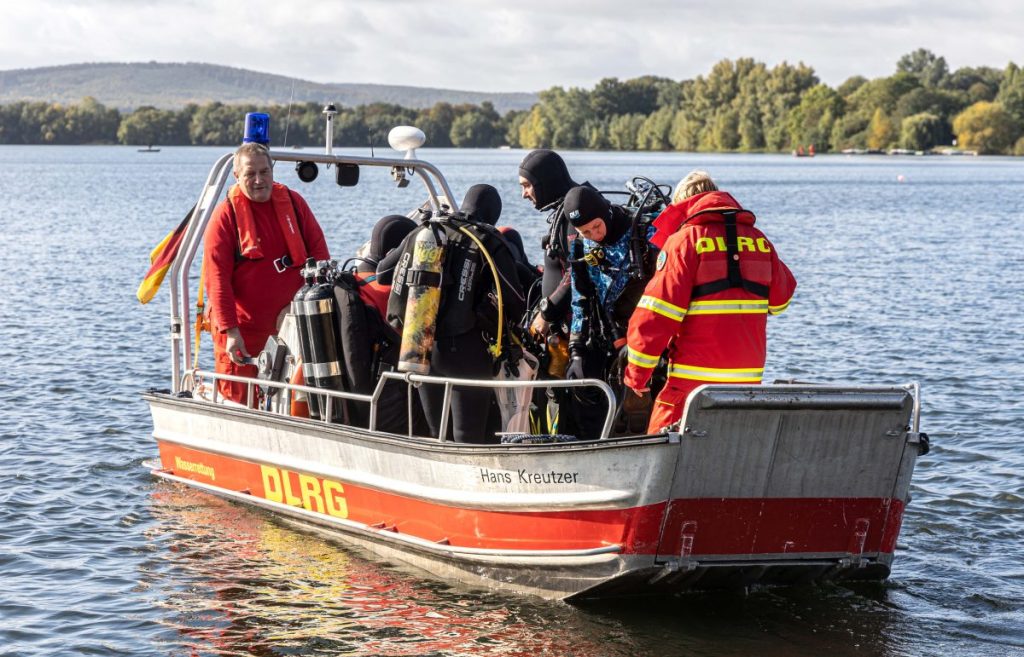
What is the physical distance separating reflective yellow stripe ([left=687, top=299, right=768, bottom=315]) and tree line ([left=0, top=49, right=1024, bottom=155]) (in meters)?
130

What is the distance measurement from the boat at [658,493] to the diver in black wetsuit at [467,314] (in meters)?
0.17

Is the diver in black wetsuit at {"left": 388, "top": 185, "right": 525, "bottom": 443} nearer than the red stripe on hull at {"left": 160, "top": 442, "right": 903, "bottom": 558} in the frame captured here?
No

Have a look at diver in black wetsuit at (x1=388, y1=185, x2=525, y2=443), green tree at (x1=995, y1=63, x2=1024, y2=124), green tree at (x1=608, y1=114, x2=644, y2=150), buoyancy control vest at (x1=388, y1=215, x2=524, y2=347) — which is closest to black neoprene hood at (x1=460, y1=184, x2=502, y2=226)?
diver in black wetsuit at (x1=388, y1=185, x2=525, y2=443)

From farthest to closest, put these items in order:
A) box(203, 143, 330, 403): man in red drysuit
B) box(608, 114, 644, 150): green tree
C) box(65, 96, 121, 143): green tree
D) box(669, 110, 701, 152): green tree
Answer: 1. box(65, 96, 121, 143): green tree
2. box(608, 114, 644, 150): green tree
3. box(669, 110, 701, 152): green tree
4. box(203, 143, 330, 403): man in red drysuit

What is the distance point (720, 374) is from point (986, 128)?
141 meters

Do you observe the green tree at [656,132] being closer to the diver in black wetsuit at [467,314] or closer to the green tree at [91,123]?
the green tree at [91,123]

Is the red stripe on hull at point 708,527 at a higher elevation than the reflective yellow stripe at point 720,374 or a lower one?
lower

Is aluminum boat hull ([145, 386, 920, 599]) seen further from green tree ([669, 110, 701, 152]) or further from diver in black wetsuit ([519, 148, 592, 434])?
green tree ([669, 110, 701, 152])

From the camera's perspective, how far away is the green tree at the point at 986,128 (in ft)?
447

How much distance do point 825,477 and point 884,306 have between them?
15618mm

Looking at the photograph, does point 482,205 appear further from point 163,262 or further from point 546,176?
point 163,262

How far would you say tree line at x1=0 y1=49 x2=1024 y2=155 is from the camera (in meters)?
141

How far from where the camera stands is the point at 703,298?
611cm

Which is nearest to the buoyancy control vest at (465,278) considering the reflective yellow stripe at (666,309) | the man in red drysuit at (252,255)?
the reflective yellow stripe at (666,309)
